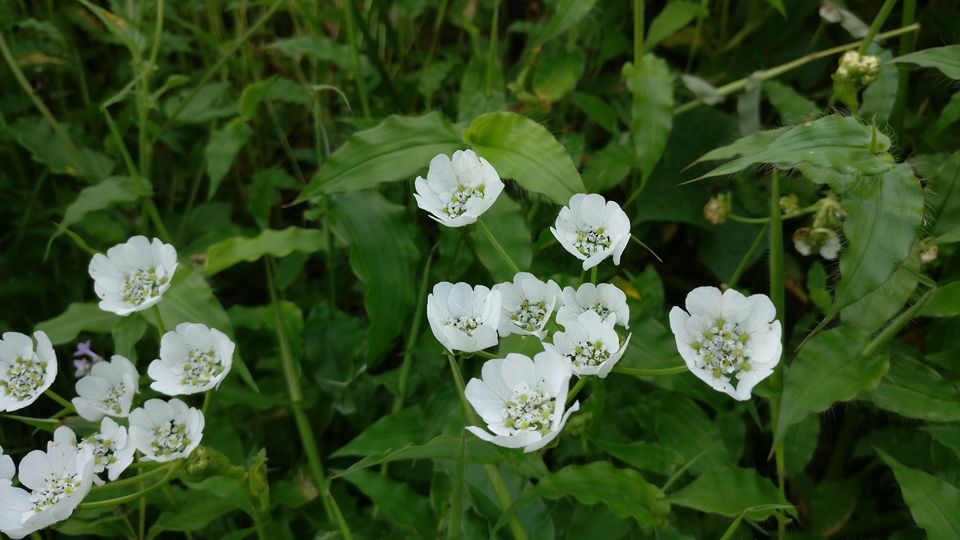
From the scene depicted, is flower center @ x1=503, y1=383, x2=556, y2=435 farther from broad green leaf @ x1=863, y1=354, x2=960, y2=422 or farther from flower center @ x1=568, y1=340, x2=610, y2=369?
broad green leaf @ x1=863, y1=354, x2=960, y2=422

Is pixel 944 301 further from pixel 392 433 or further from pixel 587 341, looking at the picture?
pixel 392 433

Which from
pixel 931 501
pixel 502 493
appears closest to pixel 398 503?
pixel 502 493

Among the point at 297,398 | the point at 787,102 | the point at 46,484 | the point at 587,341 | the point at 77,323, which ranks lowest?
the point at 297,398

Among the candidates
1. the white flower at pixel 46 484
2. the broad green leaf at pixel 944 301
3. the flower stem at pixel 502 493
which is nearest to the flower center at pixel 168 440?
the white flower at pixel 46 484

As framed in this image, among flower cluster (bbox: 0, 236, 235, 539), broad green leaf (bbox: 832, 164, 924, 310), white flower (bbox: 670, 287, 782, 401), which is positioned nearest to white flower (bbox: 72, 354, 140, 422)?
flower cluster (bbox: 0, 236, 235, 539)

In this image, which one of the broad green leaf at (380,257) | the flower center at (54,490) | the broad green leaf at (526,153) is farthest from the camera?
the broad green leaf at (380,257)

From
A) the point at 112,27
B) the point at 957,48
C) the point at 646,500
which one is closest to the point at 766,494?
the point at 646,500

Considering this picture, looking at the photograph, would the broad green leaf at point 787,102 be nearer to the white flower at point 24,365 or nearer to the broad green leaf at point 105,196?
the broad green leaf at point 105,196
